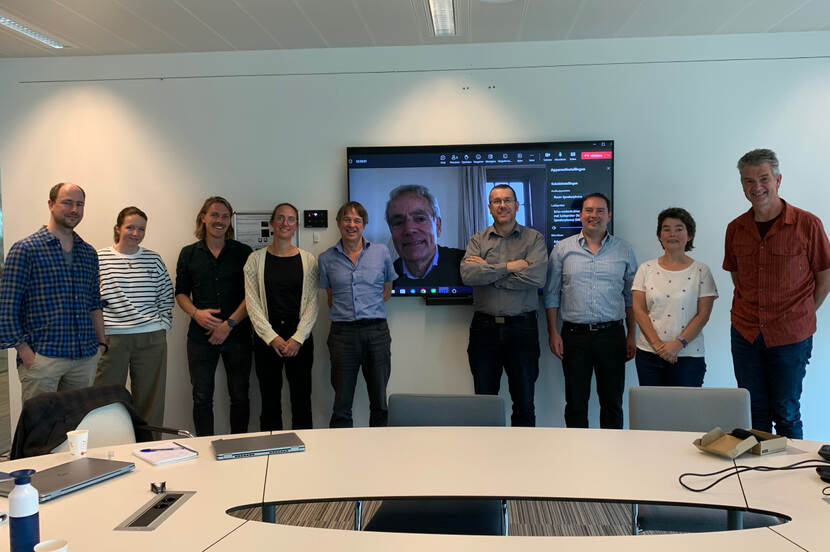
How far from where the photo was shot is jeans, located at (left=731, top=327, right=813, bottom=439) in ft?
11.0

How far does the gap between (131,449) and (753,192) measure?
11.2 ft

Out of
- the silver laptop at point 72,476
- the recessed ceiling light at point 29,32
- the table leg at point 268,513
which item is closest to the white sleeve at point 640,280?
the table leg at point 268,513

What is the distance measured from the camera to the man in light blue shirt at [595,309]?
3.88 metres

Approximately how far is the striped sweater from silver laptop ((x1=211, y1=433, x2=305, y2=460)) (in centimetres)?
212

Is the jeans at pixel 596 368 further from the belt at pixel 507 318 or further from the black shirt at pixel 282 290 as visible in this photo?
the black shirt at pixel 282 290

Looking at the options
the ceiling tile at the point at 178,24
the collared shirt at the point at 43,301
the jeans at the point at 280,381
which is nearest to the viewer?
the collared shirt at the point at 43,301

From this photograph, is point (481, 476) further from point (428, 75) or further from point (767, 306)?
point (428, 75)

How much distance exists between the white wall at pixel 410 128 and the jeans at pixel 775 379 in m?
0.93

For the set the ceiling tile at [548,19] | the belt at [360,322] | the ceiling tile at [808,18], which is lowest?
the belt at [360,322]

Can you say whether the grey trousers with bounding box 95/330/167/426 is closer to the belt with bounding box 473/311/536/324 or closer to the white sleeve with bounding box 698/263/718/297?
the belt with bounding box 473/311/536/324

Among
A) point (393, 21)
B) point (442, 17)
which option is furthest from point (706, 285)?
point (393, 21)

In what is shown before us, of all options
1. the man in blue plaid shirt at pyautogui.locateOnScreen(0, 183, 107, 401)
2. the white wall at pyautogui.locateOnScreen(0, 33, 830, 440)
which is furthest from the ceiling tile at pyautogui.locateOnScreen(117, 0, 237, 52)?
the man in blue plaid shirt at pyautogui.locateOnScreen(0, 183, 107, 401)

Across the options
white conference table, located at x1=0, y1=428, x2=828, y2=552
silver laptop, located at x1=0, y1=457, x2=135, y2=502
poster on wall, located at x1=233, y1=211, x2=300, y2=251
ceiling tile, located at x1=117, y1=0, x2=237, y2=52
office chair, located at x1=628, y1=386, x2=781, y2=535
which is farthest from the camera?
poster on wall, located at x1=233, y1=211, x2=300, y2=251

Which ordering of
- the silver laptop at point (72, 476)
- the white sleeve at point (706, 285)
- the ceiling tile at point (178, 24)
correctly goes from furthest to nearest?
the ceiling tile at point (178, 24) < the white sleeve at point (706, 285) < the silver laptop at point (72, 476)
